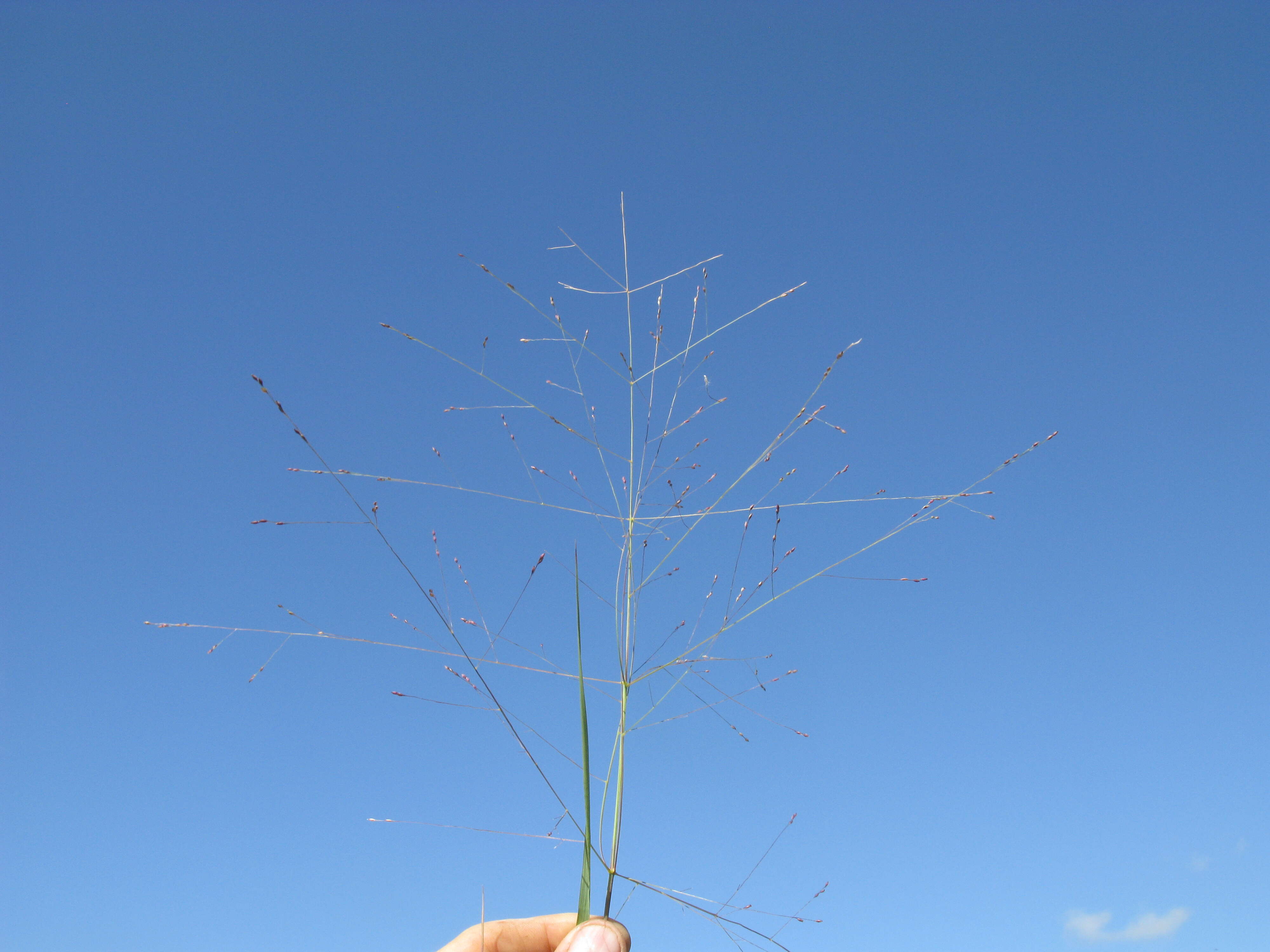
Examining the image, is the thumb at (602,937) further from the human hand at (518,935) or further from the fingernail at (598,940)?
the human hand at (518,935)

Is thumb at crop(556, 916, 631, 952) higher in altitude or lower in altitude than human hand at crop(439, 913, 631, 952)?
lower

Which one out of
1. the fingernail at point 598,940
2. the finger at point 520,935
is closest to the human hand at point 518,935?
the finger at point 520,935

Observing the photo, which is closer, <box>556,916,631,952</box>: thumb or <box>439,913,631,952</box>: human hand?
<box>556,916,631,952</box>: thumb

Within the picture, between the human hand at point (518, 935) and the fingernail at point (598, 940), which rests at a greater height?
the human hand at point (518, 935)

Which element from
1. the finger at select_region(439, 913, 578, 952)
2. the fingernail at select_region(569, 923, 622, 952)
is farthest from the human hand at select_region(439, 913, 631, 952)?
the fingernail at select_region(569, 923, 622, 952)

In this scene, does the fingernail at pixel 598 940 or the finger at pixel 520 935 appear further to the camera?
the finger at pixel 520 935

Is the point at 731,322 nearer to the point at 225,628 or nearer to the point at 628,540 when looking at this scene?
the point at 628,540

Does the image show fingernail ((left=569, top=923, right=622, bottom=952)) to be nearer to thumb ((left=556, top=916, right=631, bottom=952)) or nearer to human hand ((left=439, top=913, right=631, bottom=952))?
thumb ((left=556, top=916, right=631, bottom=952))
